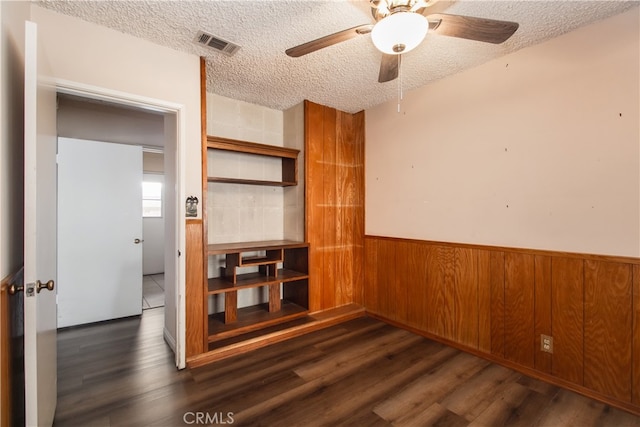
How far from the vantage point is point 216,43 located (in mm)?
2117

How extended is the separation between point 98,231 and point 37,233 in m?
2.42

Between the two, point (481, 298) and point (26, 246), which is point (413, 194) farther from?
point (26, 246)

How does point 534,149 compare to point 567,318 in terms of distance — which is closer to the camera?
point 567,318

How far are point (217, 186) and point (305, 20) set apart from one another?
1.91 m

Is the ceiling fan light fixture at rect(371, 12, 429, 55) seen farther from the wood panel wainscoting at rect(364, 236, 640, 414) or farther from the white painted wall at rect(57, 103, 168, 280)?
the white painted wall at rect(57, 103, 168, 280)

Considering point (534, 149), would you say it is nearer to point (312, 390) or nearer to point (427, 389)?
point (427, 389)

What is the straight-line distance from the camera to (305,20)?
1856 mm

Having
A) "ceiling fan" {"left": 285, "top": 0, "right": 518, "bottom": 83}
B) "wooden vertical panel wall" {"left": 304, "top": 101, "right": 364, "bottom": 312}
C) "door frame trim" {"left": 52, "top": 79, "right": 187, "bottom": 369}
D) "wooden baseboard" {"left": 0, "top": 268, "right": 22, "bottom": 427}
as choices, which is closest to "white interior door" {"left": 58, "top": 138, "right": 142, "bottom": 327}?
"door frame trim" {"left": 52, "top": 79, "right": 187, "bottom": 369}

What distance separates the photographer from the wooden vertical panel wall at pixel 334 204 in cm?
330

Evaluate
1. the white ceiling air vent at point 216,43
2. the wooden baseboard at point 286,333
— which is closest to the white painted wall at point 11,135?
the white ceiling air vent at point 216,43

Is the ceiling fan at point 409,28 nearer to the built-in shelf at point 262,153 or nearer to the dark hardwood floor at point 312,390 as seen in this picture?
the built-in shelf at point 262,153

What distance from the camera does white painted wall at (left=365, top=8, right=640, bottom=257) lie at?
181 centimetres

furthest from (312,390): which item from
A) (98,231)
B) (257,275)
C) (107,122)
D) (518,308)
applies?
(107,122)

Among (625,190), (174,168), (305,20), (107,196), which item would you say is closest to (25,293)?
(174,168)
